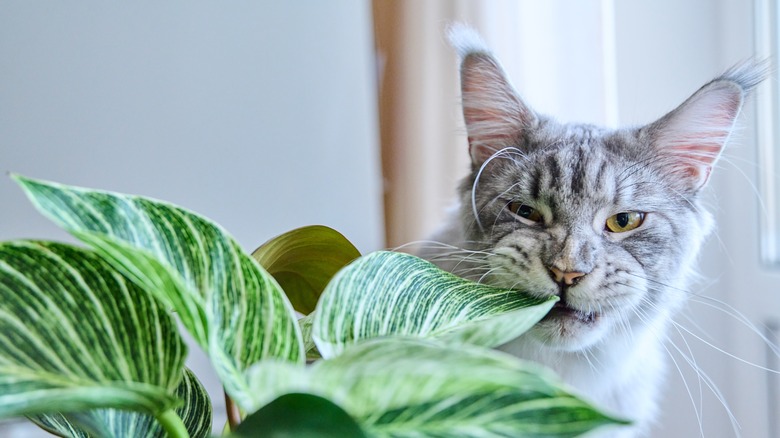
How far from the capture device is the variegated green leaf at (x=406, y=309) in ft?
1.16

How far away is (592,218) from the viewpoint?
0.72 metres

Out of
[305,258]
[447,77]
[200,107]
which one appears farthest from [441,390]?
[200,107]

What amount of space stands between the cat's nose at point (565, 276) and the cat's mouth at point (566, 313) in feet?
0.10

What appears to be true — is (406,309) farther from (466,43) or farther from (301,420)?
(466,43)

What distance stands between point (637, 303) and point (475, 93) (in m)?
0.36

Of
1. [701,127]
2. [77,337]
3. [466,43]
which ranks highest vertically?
[466,43]

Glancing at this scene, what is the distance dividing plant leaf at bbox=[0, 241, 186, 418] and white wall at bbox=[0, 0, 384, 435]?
1195 mm

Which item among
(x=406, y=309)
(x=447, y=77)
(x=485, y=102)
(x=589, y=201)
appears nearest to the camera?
(x=406, y=309)

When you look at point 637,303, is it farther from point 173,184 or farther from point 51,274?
point 173,184

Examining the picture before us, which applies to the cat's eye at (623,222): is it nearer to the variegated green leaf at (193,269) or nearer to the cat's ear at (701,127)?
the cat's ear at (701,127)

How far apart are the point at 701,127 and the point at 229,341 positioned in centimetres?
69

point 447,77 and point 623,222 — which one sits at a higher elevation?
point 447,77

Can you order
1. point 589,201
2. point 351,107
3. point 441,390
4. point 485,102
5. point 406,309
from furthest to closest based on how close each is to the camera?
point 351,107 → point 485,102 → point 589,201 → point 406,309 → point 441,390

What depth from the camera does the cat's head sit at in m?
0.66
